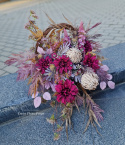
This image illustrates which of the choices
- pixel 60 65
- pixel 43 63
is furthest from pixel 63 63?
pixel 43 63

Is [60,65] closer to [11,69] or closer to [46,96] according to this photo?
[46,96]

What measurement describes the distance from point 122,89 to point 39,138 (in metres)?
1.14

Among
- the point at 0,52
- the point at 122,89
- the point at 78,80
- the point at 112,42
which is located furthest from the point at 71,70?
the point at 0,52

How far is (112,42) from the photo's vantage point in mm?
3150

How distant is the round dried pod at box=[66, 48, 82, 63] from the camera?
1.35m

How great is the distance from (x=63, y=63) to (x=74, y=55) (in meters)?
0.13

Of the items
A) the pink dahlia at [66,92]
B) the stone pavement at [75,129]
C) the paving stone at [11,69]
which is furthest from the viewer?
the paving stone at [11,69]

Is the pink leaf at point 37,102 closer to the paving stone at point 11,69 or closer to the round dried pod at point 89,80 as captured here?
the round dried pod at point 89,80

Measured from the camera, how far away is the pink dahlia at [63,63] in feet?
4.27

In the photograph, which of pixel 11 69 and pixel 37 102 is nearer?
pixel 37 102

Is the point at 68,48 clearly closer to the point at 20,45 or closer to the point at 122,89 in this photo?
the point at 122,89

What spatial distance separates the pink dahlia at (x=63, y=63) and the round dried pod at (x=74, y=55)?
0.18 feet

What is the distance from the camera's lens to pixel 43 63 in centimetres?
136

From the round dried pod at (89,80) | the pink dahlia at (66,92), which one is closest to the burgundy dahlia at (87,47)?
the round dried pod at (89,80)
